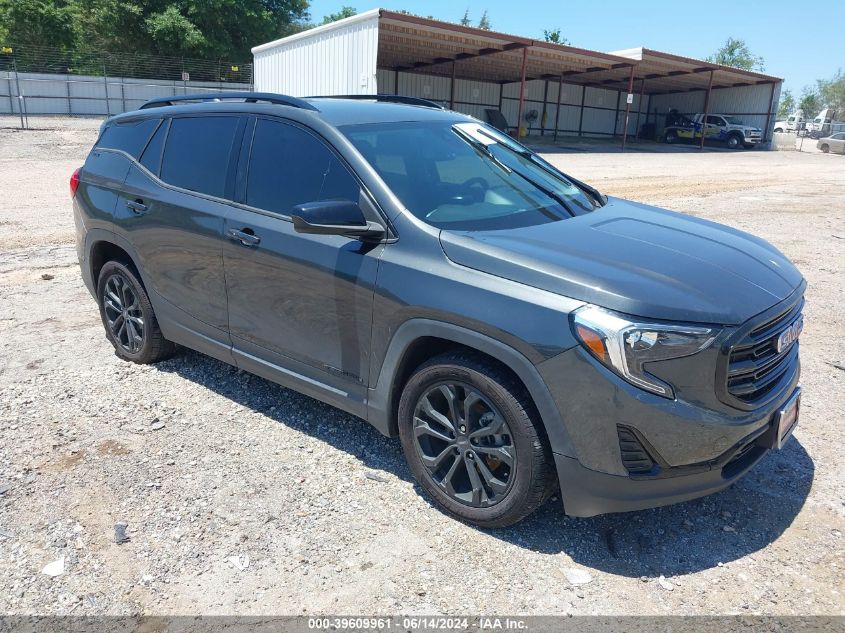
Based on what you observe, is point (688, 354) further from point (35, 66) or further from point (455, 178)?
point (35, 66)

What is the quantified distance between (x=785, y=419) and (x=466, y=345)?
1.48 metres

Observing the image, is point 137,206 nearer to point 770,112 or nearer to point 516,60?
point 516,60

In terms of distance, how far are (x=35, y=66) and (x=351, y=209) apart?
39.0 m

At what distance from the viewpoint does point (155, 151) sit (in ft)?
15.1

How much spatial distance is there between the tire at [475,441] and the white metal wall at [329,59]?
60.4 ft

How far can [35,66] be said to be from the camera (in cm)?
3466

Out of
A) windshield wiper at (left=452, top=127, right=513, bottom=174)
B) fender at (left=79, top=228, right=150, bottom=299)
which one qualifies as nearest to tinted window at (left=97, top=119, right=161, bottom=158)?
fender at (left=79, top=228, right=150, bottom=299)

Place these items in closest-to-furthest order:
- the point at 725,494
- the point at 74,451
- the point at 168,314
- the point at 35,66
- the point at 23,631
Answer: the point at 23,631 → the point at 725,494 → the point at 74,451 → the point at 168,314 → the point at 35,66

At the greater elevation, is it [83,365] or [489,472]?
[489,472]

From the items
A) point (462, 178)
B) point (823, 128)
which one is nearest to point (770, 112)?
point (823, 128)

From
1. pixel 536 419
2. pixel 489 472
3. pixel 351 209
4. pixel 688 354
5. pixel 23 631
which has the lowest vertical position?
pixel 23 631

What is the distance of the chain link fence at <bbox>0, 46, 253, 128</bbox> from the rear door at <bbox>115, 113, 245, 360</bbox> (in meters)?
31.6

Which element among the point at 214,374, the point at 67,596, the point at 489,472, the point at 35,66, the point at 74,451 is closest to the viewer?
the point at 67,596

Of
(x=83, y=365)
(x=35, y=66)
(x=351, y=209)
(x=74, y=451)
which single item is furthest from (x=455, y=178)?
(x=35, y=66)
